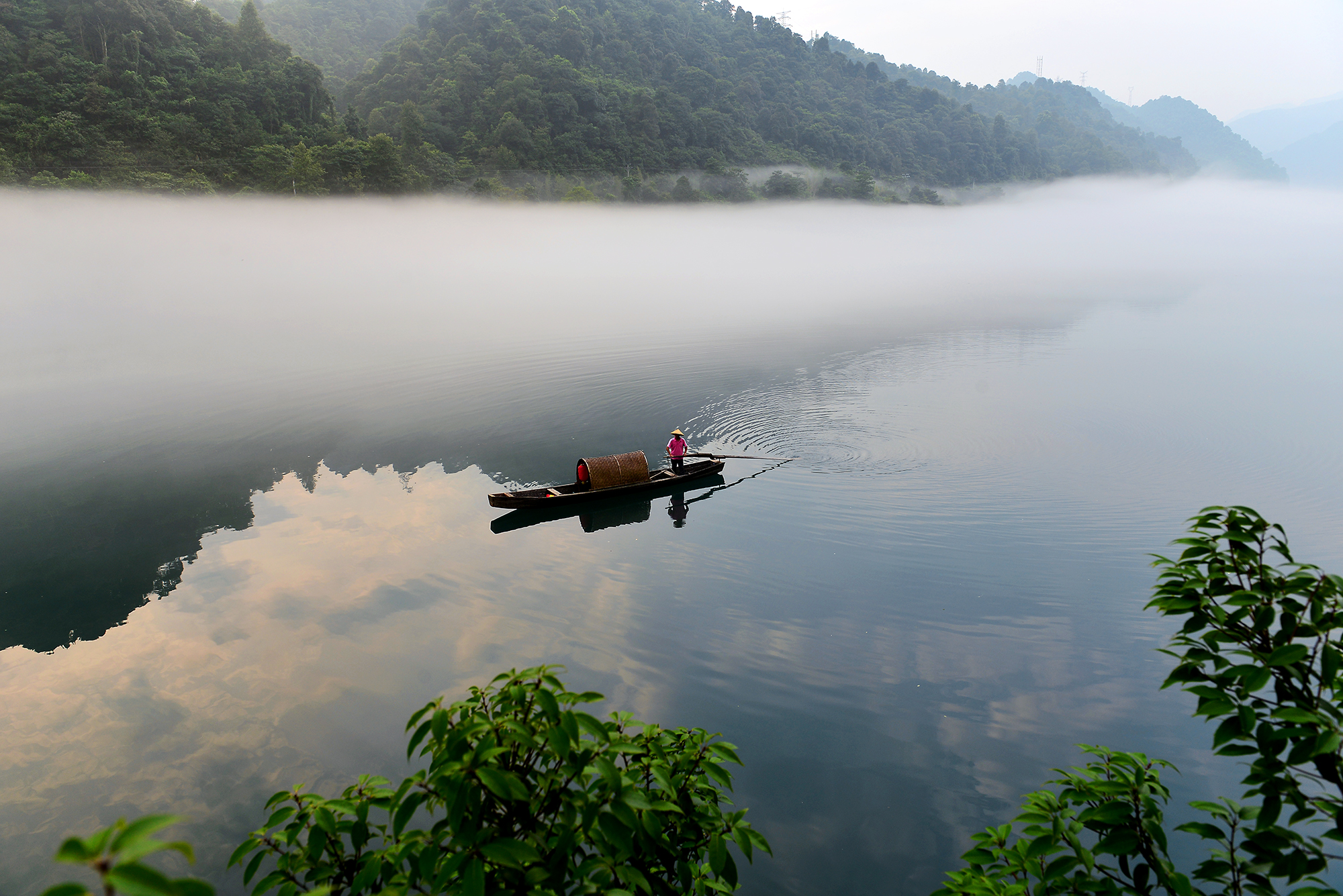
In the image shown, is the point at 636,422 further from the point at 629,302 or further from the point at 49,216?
the point at 49,216

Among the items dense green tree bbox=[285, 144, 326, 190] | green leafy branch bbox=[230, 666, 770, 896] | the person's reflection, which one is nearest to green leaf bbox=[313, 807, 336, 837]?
green leafy branch bbox=[230, 666, 770, 896]

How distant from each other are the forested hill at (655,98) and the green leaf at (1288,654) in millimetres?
112482

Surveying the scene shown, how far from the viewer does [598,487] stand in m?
17.9

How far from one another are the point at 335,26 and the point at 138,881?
172072mm

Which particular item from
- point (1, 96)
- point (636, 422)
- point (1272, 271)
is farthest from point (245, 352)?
point (1272, 271)

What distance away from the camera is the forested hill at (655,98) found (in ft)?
368

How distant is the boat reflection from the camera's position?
17375 millimetres

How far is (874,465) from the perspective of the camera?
784 inches

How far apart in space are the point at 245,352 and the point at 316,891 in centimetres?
4391

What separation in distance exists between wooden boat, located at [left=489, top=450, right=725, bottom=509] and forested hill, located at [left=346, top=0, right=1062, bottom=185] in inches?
3863

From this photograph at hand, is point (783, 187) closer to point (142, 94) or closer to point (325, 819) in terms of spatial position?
point (142, 94)

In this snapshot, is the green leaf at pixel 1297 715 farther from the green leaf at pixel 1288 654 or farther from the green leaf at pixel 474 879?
the green leaf at pixel 474 879

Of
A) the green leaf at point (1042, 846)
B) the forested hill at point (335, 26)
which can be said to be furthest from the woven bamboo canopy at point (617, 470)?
the forested hill at point (335, 26)

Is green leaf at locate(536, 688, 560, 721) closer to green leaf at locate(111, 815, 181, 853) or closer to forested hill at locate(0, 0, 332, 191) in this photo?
green leaf at locate(111, 815, 181, 853)
